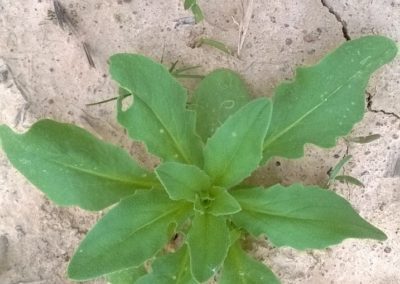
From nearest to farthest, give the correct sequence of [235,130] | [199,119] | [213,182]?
[235,130] < [213,182] < [199,119]

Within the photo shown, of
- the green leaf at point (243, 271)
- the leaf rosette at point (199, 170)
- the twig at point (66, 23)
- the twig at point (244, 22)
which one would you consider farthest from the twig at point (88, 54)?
the green leaf at point (243, 271)

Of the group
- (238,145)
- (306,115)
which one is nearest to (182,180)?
(238,145)

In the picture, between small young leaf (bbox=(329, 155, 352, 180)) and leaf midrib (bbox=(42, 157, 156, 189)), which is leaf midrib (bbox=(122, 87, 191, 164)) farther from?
small young leaf (bbox=(329, 155, 352, 180))

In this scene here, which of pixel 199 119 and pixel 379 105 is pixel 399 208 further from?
pixel 199 119

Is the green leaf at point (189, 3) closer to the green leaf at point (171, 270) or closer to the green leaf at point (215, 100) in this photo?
the green leaf at point (215, 100)

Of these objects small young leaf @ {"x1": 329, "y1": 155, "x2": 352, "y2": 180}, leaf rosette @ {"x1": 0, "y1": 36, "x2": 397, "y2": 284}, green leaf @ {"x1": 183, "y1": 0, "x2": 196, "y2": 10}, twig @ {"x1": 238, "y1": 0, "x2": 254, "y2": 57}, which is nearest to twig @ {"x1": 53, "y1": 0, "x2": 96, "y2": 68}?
leaf rosette @ {"x1": 0, "y1": 36, "x2": 397, "y2": 284}

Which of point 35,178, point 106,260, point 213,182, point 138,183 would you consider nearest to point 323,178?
point 213,182
